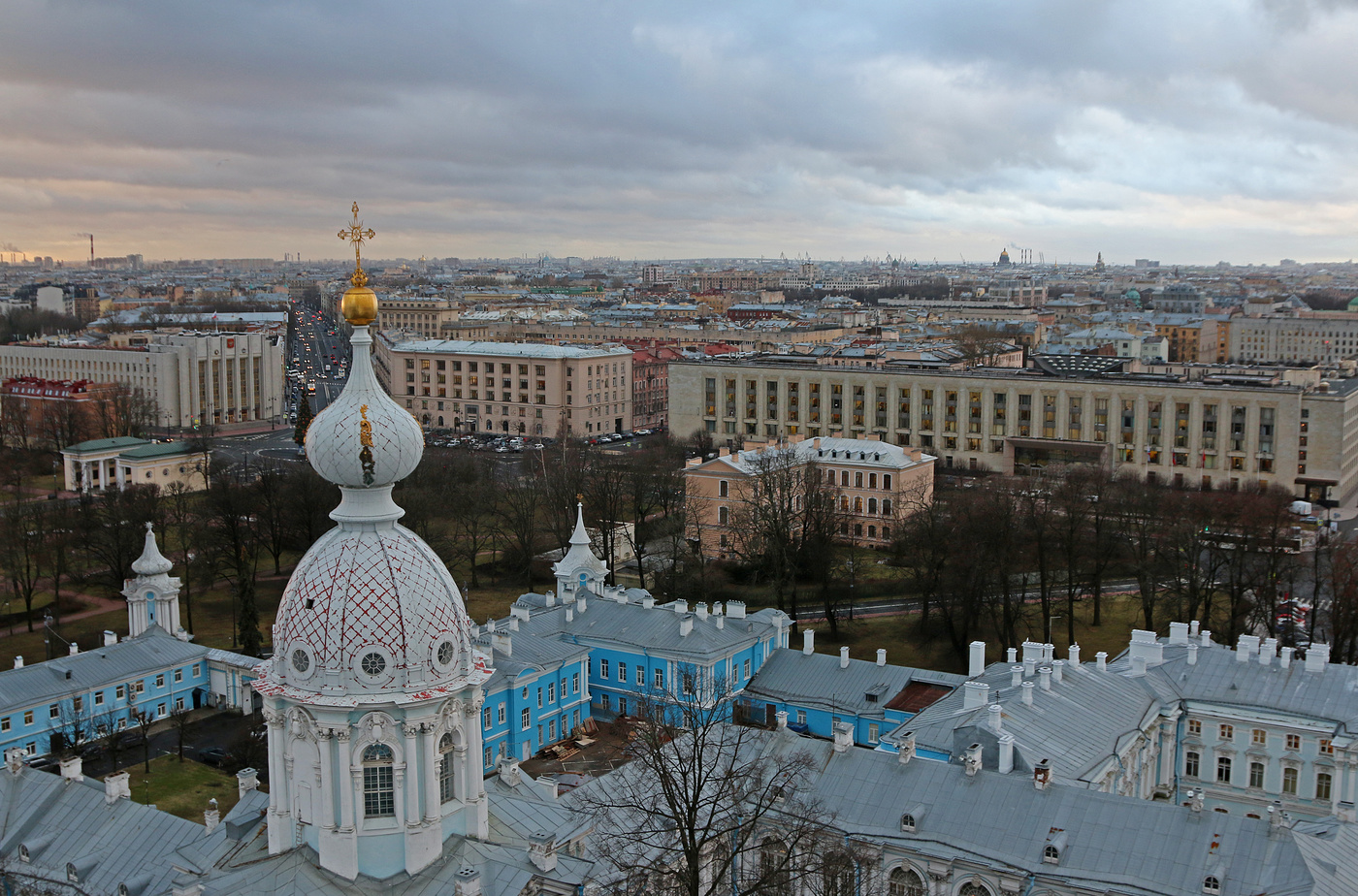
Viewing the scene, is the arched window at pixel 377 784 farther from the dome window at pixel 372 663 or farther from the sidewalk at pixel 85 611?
the sidewalk at pixel 85 611

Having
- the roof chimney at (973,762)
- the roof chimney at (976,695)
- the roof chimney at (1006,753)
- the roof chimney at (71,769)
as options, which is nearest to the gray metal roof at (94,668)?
the roof chimney at (71,769)

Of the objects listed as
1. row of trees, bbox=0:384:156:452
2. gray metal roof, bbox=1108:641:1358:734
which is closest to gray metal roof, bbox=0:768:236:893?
gray metal roof, bbox=1108:641:1358:734

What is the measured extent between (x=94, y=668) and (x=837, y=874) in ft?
103

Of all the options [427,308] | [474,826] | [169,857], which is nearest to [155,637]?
[169,857]

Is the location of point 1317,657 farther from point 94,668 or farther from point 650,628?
point 94,668

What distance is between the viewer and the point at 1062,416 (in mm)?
95438

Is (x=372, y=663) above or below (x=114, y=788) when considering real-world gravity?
above

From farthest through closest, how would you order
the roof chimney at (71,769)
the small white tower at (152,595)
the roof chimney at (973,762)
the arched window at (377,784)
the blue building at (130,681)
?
the small white tower at (152,595), the blue building at (130,681), the roof chimney at (973,762), the roof chimney at (71,769), the arched window at (377,784)

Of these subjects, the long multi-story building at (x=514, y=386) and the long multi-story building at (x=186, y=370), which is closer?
the long multi-story building at (x=186, y=370)

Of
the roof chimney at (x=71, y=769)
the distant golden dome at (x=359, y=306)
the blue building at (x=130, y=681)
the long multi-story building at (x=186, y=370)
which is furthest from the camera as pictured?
the long multi-story building at (x=186, y=370)

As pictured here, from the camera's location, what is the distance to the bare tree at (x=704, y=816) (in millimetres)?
19375

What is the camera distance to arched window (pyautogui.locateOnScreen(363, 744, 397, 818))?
17.3 meters

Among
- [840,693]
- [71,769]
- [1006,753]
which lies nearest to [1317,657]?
[1006,753]

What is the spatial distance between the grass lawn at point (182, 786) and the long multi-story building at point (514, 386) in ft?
251
